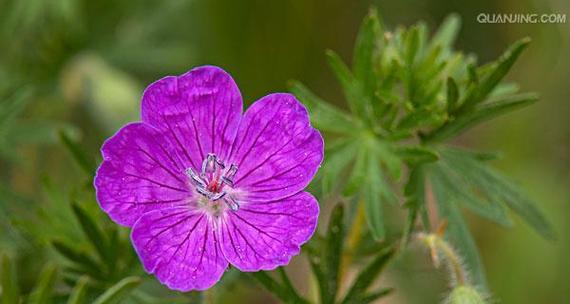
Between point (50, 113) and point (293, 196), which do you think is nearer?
point (293, 196)

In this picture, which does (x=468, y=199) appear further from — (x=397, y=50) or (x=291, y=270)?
(x=291, y=270)

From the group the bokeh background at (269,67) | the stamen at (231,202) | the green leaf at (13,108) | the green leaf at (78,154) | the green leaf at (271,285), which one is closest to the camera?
the stamen at (231,202)

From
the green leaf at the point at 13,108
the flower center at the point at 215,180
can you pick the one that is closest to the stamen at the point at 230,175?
the flower center at the point at 215,180

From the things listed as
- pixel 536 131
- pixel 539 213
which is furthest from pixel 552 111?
pixel 539 213

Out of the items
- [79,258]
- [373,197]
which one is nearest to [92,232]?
[79,258]

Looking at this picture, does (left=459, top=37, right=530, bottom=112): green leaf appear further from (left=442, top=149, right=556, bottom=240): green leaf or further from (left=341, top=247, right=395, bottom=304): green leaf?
(left=341, top=247, right=395, bottom=304): green leaf

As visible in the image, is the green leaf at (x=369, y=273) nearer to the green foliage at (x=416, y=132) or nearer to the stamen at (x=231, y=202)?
Answer: the green foliage at (x=416, y=132)

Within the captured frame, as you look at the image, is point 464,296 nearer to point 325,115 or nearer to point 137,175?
point 325,115

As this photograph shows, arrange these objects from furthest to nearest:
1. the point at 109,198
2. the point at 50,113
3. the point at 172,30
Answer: the point at 172,30
the point at 50,113
the point at 109,198
